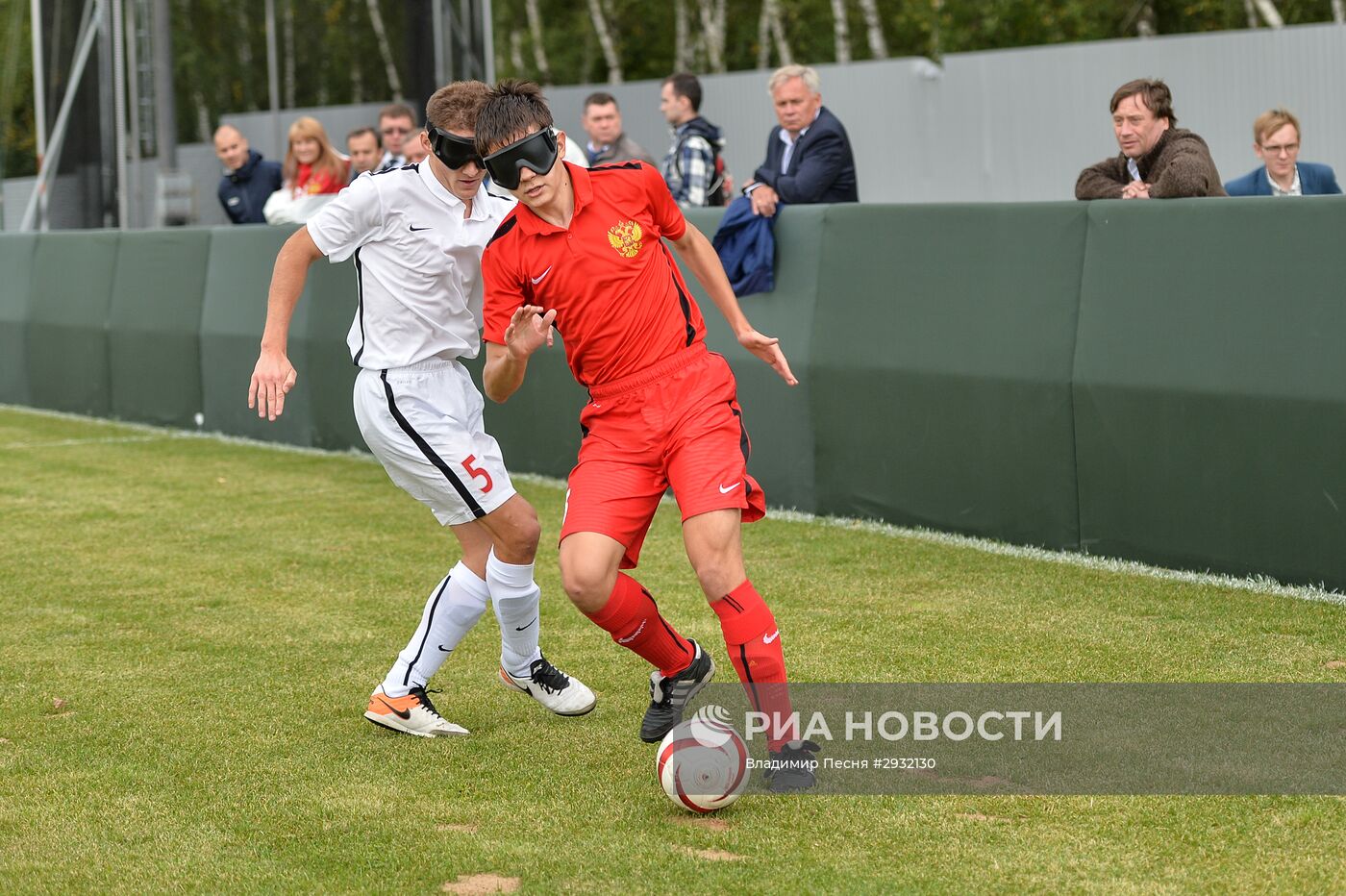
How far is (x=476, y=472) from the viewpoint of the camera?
5.78 meters

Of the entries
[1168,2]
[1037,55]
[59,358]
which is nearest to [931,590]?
[59,358]

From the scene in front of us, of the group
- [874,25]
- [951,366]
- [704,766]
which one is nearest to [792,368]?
[951,366]

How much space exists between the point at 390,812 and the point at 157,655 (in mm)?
2353

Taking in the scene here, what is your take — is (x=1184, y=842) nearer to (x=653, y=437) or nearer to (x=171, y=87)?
(x=653, y=437)

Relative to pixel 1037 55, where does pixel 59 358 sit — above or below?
below

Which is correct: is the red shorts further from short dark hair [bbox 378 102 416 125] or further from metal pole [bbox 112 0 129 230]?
metal pole [bbox 112 0 129 230]

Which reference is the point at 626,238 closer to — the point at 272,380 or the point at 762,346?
the point at 762,346

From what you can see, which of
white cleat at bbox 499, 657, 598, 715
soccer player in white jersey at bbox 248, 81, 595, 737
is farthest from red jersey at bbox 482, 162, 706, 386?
white cleat at bbox 499, 657, 598, 715

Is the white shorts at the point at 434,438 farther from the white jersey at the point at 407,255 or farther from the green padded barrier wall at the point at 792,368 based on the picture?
the green padded barrier wall at the point at 792,368

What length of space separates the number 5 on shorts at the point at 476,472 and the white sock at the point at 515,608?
270 millimetres

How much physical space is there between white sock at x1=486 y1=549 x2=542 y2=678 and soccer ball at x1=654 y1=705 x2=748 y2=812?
107cm

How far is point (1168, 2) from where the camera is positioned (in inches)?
1281

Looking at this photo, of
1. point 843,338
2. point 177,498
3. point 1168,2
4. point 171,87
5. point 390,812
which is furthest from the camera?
point 1168,2

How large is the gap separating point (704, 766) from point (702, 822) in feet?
0.54
